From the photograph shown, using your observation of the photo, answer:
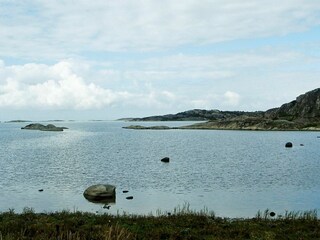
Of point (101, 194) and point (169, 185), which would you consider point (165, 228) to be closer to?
point (101, 194)

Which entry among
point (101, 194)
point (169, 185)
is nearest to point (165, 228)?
point (101, 194)

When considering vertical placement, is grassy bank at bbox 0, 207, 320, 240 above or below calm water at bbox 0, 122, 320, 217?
above

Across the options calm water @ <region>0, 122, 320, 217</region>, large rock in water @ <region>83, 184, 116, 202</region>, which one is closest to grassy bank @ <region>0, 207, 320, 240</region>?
calm water @ <region>0, 122, 320, 217</region>

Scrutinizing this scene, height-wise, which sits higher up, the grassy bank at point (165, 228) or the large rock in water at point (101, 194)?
the grassy bank at point (165, 228)

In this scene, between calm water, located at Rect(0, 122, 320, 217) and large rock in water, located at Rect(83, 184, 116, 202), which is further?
large rock in water, located at Rect(83, 184, 116, 202)

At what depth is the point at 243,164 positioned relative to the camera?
72.8m

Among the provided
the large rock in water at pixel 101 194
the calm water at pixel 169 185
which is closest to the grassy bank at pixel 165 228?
the calm water at pixel 169 185

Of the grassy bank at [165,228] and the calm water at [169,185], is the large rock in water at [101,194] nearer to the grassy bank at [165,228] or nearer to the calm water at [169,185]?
the calm water at [169,185]

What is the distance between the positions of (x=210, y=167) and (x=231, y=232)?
4795cm

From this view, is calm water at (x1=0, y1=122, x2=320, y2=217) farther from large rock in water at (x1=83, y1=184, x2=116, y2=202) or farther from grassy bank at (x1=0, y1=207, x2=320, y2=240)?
grassy bank at (x1=0, y1=207, x2=320, y2=240)

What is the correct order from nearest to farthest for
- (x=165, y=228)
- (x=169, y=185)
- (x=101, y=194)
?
1. (x=165, y=228)
2. (x=101, y=194)
3. (x=169, y=185)

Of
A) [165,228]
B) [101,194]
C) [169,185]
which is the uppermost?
[165,228]

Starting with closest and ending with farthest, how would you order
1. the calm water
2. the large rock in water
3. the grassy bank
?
the grassy bank → the calm water → the large rock in water

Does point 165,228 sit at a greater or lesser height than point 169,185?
greater
